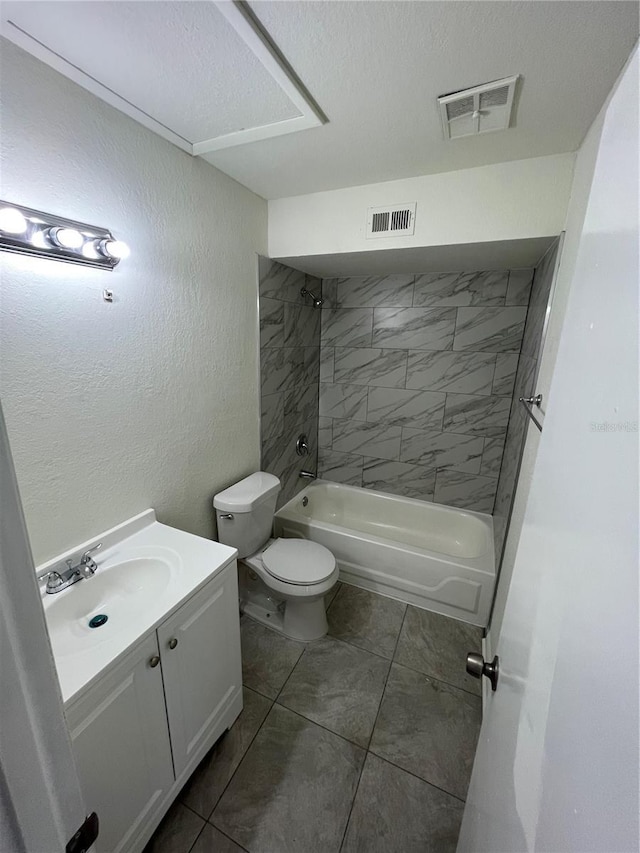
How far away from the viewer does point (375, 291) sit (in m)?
2.64

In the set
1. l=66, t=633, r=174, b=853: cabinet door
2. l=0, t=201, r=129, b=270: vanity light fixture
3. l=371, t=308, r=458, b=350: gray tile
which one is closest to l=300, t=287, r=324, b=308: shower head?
l=371, t=308, r=458, b=350: gray tile

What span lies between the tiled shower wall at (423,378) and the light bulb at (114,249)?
183 centimetres

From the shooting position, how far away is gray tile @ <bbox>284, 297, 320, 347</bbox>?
2.36 metres

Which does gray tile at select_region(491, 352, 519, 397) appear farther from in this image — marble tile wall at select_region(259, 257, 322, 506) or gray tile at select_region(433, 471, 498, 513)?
marble tile wall at select_region(259, 257, 322, 506)

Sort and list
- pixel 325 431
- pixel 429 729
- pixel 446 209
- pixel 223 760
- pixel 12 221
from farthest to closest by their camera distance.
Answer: pixel 325 431, pixel 446 209, pixel 429 729, pixel 223 760, pixel 12 221

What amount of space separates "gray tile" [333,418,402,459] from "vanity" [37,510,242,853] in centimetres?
178

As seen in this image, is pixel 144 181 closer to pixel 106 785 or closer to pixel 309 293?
pixel 309 293

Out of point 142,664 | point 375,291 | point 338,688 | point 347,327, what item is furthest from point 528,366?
point 142,664

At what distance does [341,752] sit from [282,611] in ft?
2.37

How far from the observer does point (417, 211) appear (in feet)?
5.43

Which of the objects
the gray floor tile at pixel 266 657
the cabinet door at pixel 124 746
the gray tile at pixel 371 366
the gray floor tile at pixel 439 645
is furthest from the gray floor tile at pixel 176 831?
the gray tile at pixel 371 366

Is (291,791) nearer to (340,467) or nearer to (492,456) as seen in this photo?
(340,467)

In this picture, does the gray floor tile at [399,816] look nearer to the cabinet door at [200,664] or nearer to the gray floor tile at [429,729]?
the gray floor tile at [429,729]

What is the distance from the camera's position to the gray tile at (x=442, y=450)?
8.45ft
